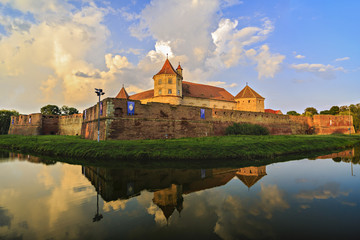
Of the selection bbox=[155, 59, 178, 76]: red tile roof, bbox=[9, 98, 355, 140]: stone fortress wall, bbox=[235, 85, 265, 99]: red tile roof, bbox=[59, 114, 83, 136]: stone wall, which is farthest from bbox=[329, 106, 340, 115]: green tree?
bbox=[59, 114, 83, 136]: stone wall

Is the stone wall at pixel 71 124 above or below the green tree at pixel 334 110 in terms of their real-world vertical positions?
below

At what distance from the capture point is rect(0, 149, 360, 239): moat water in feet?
12.2

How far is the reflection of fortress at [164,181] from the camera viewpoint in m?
5.71

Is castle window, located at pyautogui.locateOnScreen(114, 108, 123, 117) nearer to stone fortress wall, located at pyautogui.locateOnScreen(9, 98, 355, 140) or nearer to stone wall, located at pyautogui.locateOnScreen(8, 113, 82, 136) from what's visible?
stone fortress wall, located at pyautogui.locateOnScreen(9, 98, 355, 140)

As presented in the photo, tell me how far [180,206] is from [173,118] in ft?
52.8

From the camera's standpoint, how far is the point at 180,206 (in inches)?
197

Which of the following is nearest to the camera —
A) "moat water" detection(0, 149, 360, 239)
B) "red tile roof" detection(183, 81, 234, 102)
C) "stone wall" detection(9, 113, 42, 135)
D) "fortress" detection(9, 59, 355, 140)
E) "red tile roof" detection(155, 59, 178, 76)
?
"moat water" detection(0, 149, 360, 239)

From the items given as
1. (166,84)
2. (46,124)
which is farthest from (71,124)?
(166,84)

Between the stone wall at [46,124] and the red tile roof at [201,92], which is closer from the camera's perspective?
the stone wall at [46,124]

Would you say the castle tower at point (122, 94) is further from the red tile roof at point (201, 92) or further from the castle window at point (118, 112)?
the castle window at point (118, 112)

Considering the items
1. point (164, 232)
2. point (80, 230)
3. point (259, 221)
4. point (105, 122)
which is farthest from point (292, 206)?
point (105, 122)

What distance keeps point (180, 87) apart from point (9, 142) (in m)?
25.5

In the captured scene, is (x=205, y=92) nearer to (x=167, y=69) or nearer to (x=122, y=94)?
(x=167, y=69)

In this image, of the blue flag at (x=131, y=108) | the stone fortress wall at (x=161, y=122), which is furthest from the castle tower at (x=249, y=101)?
the blue flag at (x=131, y=108)
